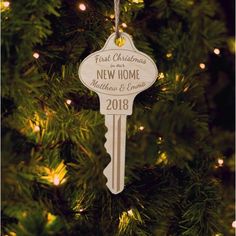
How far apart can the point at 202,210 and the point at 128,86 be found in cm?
18

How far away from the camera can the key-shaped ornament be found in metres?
0.53

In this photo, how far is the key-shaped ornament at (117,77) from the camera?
53 centimetres

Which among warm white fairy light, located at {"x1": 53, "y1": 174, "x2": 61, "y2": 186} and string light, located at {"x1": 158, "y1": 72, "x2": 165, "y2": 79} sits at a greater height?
string light, located at {"x1": 158, "y1": 72, "x2": 165, "y2": 79}

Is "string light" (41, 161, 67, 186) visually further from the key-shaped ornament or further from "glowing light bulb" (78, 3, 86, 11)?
"glowing light bulb" (78, 3, 86, 11)

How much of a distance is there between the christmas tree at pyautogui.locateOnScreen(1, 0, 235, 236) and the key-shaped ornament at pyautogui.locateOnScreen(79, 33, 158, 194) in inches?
0.8

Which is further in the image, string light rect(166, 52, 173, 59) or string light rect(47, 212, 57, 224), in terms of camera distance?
string light rect(166, 52, 173, 59)

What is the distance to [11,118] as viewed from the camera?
1.73 ft

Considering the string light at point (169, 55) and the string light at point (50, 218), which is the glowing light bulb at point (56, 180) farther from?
the string light at point (169, 55)

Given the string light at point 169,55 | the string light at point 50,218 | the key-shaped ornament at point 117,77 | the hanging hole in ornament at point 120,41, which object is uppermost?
the string light at point 169,55

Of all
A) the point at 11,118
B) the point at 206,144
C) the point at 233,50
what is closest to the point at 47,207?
the point at 11,118

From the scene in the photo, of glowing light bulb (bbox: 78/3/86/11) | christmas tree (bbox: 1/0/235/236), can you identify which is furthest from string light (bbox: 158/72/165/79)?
glowing light bulb (bbox: 78/3/86/11)

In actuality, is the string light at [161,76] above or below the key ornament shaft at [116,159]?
above

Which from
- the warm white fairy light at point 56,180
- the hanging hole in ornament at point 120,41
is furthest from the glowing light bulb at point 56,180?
the hanging hole in ornament at point 120,41

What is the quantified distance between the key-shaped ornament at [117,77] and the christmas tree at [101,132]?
20 millimetres
